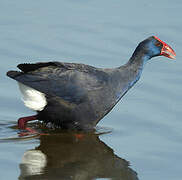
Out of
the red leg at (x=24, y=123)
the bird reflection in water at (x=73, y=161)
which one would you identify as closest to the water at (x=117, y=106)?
the bird reflection in water at (x=73, y=161)

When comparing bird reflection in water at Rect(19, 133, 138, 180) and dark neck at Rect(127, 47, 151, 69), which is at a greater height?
dark neck at Rect(127, 47, 151, 69)

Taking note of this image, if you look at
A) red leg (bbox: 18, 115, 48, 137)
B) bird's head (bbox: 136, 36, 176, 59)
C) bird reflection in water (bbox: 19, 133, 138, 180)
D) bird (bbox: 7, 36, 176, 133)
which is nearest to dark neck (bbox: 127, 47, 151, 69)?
bird's head (bbox: 136, 36, 176, 59)

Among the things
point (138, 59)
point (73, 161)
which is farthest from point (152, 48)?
point (73, 161)

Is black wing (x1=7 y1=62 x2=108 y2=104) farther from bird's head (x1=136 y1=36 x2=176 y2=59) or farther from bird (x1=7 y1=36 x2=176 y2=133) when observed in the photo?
bird's head (x1=136 y1=36 x2=176 y2=59)

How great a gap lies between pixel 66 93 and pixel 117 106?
1.22 meters

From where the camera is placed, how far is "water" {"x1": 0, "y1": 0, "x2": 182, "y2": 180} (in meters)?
7.12

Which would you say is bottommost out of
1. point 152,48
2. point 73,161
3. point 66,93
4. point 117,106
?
point 73,161

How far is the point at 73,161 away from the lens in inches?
287

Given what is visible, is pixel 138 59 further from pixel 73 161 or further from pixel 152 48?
pixel 73 161

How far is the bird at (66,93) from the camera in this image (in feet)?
26.0

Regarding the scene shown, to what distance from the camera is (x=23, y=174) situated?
261 inches

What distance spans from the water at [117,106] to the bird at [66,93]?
263mm

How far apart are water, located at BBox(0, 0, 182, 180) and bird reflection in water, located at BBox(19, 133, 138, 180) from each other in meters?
0.01

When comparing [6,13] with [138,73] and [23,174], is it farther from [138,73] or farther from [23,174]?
[23,174]
